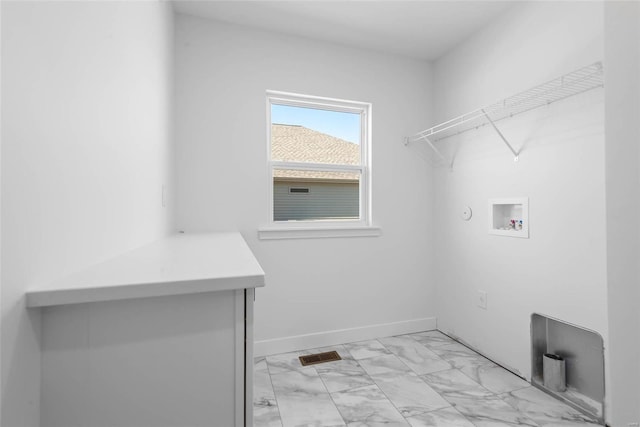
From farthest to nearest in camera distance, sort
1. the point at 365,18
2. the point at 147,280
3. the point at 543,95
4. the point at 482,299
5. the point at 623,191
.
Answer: the point at 482,299 → the point at 365,18 → the point at 543,95 → the point at 147,280 → the point at 623,191

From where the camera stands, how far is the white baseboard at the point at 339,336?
224 centimetres

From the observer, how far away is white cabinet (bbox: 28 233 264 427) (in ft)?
2.09

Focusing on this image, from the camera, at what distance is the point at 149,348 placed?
0.69 m

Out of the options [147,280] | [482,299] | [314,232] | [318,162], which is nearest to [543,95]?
[482,299]

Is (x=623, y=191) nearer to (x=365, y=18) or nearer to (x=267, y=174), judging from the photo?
(x=267, y=174)

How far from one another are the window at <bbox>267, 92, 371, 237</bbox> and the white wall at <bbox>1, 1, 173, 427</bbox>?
115 cm

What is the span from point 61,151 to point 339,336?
7.11 ft

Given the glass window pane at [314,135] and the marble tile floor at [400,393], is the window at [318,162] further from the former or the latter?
the marble tile floor at [400,393]

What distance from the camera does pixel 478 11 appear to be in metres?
2.04

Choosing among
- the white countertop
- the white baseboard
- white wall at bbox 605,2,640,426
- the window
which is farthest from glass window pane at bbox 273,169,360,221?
white wall at bbox 605,2,640,426

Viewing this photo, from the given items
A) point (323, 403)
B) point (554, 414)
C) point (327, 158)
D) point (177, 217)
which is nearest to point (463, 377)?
point (554, 414)

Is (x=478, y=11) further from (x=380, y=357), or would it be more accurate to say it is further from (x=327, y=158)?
(x=380, y=357)

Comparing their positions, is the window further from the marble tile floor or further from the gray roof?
the marble tile floor

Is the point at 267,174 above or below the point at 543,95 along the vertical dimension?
below
